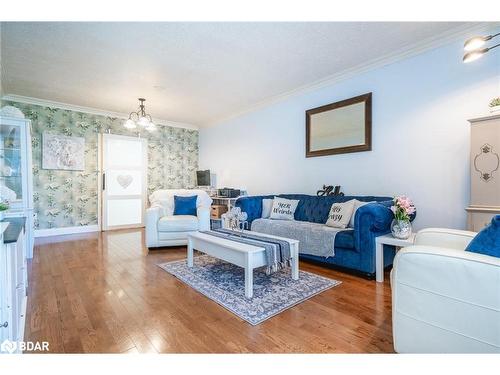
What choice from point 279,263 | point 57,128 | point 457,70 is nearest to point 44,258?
point 57,128

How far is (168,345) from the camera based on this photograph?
1.48 m

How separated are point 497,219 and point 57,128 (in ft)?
20.0

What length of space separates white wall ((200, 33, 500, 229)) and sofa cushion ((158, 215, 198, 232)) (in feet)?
5.54

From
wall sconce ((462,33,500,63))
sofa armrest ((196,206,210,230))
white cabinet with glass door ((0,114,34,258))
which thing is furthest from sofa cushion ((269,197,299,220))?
white cabinet with glass door ((0,114,34,258))

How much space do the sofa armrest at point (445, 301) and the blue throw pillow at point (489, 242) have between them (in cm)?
6

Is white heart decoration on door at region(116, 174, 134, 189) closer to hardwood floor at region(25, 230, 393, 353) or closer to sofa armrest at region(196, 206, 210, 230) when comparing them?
sofa armrest at region(196, 206, 210, 230)

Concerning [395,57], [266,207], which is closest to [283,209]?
[266,207]

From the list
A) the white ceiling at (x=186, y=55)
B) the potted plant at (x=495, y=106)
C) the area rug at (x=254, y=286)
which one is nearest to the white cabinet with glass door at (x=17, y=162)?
the white ceiling at (x=186, y=55)

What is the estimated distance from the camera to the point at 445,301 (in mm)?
1149

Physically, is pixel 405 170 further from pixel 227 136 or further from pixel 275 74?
pixel 227 136

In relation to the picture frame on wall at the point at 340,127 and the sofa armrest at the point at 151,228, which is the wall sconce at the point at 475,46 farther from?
the sofa armrest at the point at 151,228

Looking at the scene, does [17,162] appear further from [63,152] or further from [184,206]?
[184,206]

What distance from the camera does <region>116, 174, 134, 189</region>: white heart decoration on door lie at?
18.1 feet

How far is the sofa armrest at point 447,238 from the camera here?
5.37 ft
